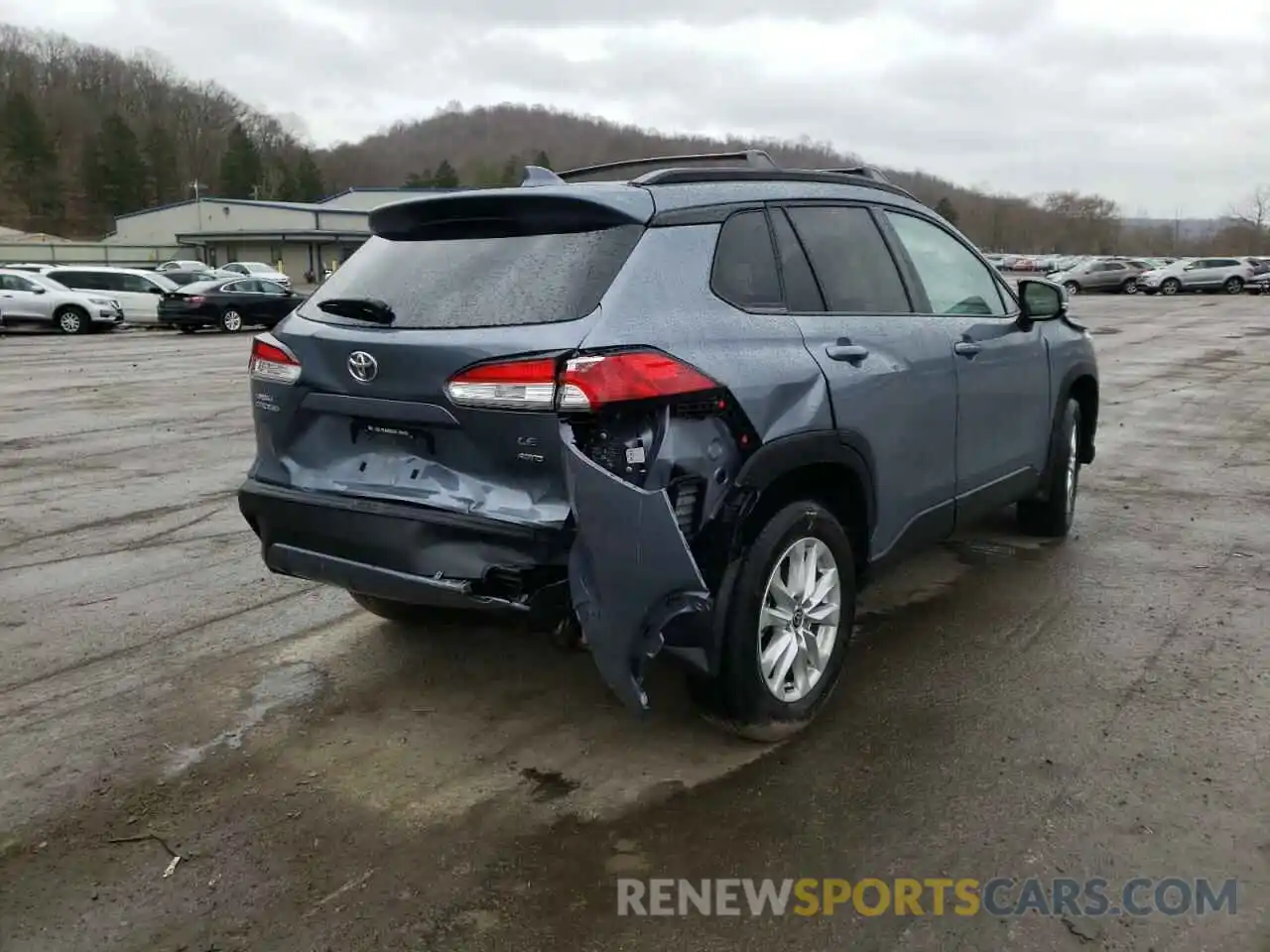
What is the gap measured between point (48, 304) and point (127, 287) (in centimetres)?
288

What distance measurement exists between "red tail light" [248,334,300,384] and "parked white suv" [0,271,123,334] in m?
25.2

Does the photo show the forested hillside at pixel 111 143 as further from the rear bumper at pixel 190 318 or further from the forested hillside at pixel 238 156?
the rear bumper at pixel 190 318

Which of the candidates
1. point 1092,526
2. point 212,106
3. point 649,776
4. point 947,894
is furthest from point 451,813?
point 212,106

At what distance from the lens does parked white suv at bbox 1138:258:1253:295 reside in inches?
1778

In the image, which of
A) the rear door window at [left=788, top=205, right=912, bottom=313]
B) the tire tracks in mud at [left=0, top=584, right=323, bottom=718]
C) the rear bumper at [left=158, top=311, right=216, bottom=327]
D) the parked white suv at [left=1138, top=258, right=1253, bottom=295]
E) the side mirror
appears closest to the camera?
the rear door window at [left=788, top=205, right=912, bottom=313]

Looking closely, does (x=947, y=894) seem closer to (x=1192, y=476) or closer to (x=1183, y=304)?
(x=1192, y=476)

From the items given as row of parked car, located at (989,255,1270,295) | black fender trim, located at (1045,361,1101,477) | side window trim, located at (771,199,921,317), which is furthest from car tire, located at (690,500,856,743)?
row of parked car, located at (989,255,1270,295)

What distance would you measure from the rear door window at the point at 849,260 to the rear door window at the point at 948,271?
26 cm

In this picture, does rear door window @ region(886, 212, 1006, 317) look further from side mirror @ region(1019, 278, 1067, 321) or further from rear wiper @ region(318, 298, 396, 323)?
rear wiper @ region(318, 298, 396, 323)

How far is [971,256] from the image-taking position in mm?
5020

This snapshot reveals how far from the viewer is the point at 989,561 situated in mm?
5645

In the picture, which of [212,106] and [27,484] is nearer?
[27,484]

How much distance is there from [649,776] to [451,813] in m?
0.65

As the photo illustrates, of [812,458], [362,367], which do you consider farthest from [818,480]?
[362,367]
